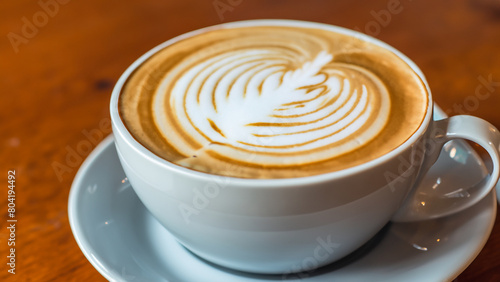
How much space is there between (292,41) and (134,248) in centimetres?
35

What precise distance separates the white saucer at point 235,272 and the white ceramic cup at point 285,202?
0.09 feet

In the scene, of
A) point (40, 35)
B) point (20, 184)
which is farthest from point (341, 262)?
point (40, 35)

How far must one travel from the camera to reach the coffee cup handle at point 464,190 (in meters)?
0.61

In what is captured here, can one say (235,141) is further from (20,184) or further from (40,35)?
(40,35)

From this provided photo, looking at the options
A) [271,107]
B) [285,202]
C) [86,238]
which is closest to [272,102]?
[271,107]

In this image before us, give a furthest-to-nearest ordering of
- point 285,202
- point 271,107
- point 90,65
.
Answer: point 90,65
point 271,107
point 285,202

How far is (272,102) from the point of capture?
2.12 ft

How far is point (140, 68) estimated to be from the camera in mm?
720

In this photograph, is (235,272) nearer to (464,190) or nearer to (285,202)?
(285,202)

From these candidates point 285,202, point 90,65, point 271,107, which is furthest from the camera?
point 90,65

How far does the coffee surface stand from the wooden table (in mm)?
219

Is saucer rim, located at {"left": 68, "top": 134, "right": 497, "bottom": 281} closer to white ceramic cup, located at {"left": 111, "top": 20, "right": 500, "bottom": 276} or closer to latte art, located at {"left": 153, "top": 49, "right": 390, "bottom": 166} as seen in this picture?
white ceramic cup, located at {"left": 111, "top": 20, "right": 500, "bottom": 276}

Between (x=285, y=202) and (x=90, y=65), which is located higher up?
(x=285, y=202)

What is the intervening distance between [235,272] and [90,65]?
2.04 ft
